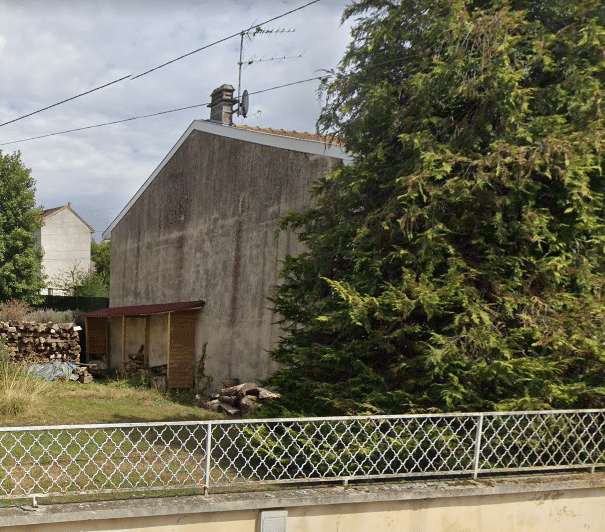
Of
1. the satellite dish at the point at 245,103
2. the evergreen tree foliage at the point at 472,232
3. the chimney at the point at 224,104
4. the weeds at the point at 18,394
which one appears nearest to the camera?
the evergreen tree foliage at the point at 472,232

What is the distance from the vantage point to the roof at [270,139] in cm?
1066

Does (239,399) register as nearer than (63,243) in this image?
Yes

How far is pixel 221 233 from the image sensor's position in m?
14.3

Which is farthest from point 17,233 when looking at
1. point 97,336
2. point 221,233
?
point 221,233

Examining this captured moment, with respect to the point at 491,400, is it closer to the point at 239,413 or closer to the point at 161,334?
the point at 239,413

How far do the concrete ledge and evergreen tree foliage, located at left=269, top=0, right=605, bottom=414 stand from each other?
98cm

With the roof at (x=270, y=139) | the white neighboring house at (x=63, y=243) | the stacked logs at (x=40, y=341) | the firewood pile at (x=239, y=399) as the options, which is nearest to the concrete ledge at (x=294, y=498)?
the roof at (x=270, y=139)

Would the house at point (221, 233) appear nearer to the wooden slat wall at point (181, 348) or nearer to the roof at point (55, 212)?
the wooden slat wall at point (181, 348)

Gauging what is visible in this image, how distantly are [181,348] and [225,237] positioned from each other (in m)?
3.04

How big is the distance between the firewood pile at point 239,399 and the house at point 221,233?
0.55 meters

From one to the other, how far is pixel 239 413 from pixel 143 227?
904 centimetres

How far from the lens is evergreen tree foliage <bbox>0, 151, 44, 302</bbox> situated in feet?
89.0

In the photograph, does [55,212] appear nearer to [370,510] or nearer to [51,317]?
[51,317]

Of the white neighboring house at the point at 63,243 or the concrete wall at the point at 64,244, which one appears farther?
the concrete wall at the point at 64,244
